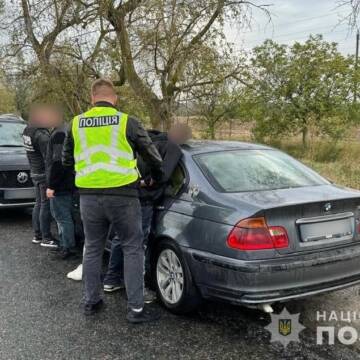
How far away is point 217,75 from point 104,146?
6680mm

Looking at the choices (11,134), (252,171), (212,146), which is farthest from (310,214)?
(11,134)

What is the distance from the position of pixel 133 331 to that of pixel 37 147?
319cm

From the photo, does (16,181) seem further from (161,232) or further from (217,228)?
(217,228)

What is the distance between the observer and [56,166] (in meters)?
5.33

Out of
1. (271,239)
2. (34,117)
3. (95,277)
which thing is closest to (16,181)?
(34,117)

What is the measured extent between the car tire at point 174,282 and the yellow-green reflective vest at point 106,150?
29.2 inches

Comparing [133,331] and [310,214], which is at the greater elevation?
[310,214]

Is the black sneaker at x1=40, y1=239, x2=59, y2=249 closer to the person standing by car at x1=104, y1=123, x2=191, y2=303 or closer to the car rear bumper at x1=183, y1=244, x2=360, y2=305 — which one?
the person standing by car at x1=104, y1=123, x2=191, y2=303

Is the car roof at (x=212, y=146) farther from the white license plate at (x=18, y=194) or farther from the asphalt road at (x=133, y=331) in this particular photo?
the white license plate at (x=18, y=194)

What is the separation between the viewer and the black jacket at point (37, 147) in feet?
19.6

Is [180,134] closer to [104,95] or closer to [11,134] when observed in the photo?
[104,95]

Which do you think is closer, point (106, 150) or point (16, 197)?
point (106, 150)

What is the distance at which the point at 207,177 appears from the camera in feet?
12.9

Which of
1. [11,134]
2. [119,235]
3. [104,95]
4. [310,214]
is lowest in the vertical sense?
[119,235]
